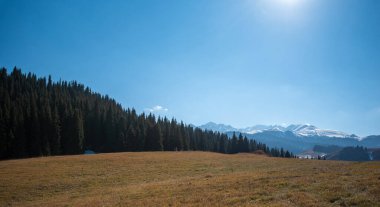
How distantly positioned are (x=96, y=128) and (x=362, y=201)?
350ft

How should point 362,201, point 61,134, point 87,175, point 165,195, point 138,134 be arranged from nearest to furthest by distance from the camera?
point 362,201 < point 165,195 < point 87,175 < point 61,134 < point 138,134

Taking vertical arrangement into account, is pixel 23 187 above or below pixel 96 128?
below

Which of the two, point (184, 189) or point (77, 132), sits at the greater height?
point (77, 132)

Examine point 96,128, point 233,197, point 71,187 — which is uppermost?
point 96,128

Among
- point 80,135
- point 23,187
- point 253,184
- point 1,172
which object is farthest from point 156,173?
point 80,135

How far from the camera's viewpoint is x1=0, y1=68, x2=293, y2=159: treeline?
8106 centimetres

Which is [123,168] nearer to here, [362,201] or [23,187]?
[23,187]

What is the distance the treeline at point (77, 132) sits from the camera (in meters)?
81.1

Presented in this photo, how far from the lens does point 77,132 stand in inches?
3583

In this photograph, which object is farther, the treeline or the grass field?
the treeline

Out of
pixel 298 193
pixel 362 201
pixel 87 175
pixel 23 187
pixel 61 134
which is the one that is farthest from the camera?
pixel 61 134

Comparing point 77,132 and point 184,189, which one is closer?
point 184,189

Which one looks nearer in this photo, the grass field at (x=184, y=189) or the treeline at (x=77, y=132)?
the grass field at (x=184, y=189)

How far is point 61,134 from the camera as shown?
9156cm
